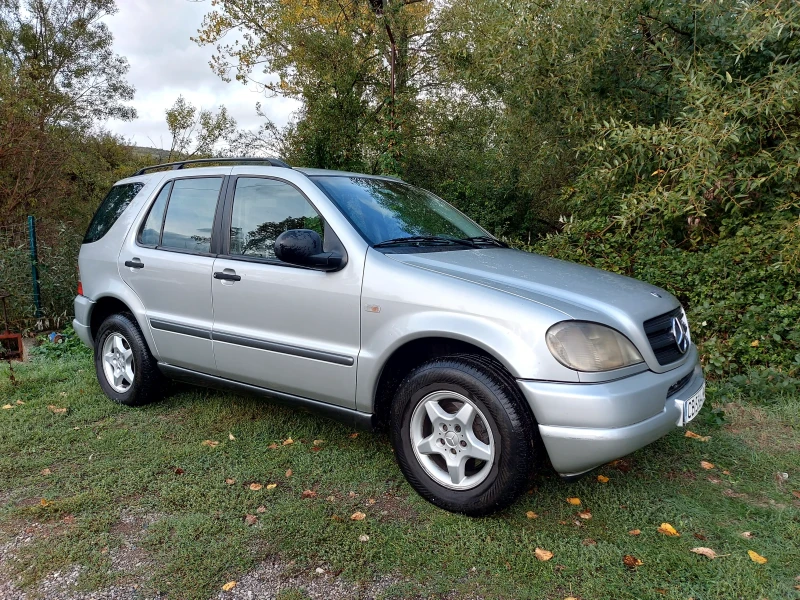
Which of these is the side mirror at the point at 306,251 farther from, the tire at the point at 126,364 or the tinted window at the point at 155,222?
the tire at the point at 126,364

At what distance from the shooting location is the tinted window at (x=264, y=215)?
346 centimetres

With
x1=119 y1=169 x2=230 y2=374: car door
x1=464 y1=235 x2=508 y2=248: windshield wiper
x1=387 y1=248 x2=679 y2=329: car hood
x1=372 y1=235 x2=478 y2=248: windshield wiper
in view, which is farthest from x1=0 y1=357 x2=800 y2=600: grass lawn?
x1=464 y1=235 x2=508 y2=248: windshield wiper

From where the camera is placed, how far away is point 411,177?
11.2 meters

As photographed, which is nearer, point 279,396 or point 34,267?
point 279,396

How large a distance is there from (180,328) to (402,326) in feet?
5.76

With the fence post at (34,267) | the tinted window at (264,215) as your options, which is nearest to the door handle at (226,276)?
the tinted window at (264,215)

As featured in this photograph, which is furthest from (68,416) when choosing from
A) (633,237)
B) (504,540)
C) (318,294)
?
(633,237)

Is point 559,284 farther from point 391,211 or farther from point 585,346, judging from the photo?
point 391,211

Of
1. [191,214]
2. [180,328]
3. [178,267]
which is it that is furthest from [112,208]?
[180,328]

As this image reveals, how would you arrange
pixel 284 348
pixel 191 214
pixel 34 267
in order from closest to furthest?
1. pixel 284 348
2. pixel 191 214
3. pixel 34 267

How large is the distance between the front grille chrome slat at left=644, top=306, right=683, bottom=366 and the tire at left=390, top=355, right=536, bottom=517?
73 centimetres

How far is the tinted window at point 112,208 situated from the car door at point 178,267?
0.35m

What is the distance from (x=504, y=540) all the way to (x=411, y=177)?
30.1 ft

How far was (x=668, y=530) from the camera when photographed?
2760mm
